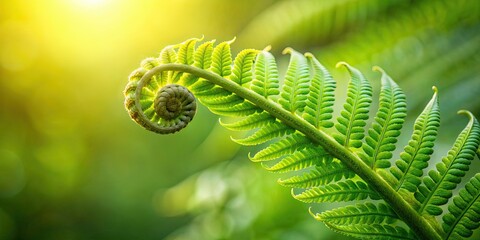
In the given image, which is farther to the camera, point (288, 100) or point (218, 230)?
point (218, 230)

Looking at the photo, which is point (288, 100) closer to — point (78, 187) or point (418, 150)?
point (418, 150)

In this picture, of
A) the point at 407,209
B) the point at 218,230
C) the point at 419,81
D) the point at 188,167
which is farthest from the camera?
the point at 188,167

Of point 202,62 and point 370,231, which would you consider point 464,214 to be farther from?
point 202,62

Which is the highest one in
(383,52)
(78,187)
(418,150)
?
(78,187)

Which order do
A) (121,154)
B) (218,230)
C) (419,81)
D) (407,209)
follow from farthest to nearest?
(121,154) → (218,230) → (419,81) → (407,209)

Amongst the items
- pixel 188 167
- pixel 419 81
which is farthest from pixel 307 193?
pixel 188 167

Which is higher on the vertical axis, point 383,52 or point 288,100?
point 383,52
